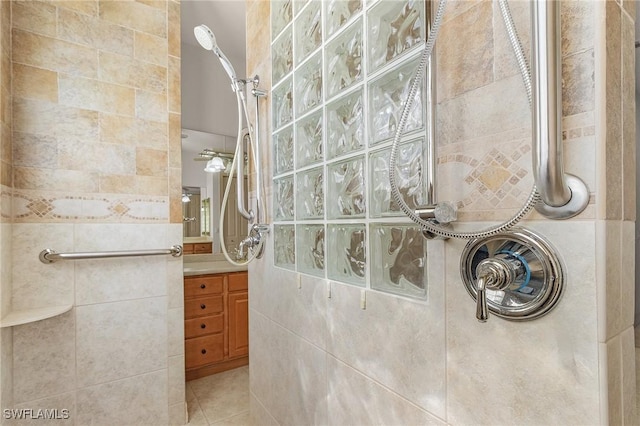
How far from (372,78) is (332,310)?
0.69 meters

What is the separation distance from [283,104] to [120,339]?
1.49m

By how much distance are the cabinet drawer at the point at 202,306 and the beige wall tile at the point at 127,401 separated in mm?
501

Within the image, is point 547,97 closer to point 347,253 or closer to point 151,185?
point 347,253

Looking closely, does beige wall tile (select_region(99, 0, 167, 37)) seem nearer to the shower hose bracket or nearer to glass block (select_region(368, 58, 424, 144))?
glass block (select_region(368, 58, 424, 144))

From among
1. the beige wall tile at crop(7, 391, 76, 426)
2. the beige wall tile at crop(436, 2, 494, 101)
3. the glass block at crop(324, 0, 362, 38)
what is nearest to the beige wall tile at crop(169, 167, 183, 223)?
the beige wall tile at crop(7, 391, 76, 426)

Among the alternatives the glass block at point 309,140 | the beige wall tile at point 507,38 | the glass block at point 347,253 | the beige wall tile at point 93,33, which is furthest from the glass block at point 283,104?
the beige wall tile at point 93,33

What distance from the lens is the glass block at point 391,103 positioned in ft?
2.40

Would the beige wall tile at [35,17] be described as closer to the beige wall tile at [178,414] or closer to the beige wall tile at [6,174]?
the beige wall tile at [6,174]

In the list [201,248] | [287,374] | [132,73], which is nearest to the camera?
[287,374]

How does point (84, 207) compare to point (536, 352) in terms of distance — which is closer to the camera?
point (536, 352)

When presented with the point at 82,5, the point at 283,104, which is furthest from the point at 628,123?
the point at 82,5

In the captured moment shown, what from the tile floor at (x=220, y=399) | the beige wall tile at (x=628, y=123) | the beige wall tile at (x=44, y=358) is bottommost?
the tile floor at (x=220, y=399)

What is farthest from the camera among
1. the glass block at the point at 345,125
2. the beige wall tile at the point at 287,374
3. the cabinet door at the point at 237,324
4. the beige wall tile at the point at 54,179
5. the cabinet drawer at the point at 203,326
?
the cabinet door at the point at 237,324

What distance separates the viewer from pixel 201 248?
2695 millimetres
